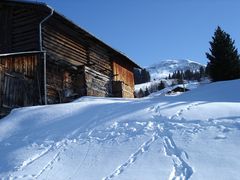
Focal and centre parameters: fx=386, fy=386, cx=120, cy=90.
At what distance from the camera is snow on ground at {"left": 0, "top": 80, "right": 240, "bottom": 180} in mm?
7230

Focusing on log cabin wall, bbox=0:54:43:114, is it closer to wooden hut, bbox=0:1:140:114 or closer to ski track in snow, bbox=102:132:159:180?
wooden hut, bbox=0:1:140:114

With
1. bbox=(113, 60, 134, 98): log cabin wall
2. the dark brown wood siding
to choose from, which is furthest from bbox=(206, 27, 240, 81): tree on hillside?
the dark brown wood siding

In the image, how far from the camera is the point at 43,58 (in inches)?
691

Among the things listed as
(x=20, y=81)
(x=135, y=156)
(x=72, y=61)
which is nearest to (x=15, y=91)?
(x=20, y=81)

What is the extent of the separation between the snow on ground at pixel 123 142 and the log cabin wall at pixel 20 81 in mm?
3462

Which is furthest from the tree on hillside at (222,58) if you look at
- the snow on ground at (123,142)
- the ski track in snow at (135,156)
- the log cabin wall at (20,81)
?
the ski track in snow at (135,156)

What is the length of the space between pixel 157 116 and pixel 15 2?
11.6 m

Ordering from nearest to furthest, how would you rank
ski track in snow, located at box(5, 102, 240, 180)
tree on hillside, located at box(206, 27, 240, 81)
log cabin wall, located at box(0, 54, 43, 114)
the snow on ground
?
the snow on ground → ski track in snow, located at box(5, 102, 240, 180) → log cabin wall, located at box(0, 54, 43, 114) → tree on hillside, located at box(206, 27, 240, 81)

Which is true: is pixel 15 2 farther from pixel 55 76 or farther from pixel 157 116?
pixel 157 116

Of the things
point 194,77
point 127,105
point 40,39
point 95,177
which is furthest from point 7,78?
point 194,77

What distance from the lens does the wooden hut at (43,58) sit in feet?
52.9

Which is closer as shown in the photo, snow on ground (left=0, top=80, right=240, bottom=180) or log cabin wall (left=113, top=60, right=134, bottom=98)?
snow on ground (left=0, top=80, right=240, bottom=180)

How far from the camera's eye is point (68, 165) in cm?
799

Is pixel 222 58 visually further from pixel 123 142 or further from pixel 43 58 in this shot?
pixel 123 142
